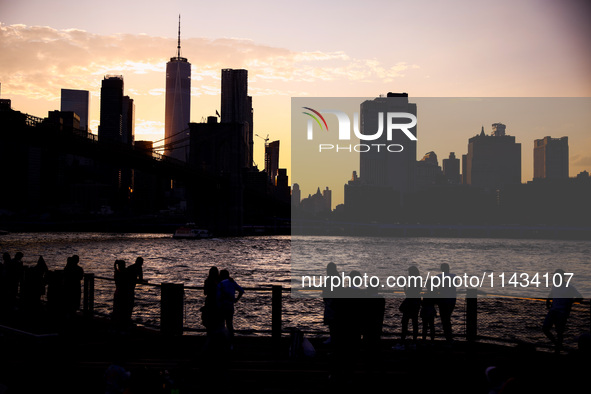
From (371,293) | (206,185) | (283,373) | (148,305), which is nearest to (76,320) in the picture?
(283,373)

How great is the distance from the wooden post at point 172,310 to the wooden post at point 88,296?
8.60 feet

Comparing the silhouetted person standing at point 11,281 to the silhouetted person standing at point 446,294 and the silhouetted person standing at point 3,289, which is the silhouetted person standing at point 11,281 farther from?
the silhouetted person standing at point 446,294

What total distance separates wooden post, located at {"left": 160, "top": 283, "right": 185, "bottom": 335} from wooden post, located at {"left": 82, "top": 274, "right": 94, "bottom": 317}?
2.62 meters

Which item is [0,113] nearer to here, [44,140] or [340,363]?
[44,140]

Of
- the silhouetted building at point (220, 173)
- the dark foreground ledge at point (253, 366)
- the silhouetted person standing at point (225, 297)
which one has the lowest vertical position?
the dark foreground ledge at point (253, 366)

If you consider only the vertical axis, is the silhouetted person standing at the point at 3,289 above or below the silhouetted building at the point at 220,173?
below

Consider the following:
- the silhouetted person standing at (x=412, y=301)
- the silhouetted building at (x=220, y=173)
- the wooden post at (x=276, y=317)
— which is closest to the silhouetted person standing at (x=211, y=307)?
the wooden post at (x=276, y=317)

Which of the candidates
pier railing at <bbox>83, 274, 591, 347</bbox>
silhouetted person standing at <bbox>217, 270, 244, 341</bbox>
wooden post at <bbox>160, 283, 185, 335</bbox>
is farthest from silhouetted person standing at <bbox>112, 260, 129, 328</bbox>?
silhouetted person standing at <bbox>217, 270, 244, 341</bbox>

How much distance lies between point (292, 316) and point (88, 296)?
1008 centimetres

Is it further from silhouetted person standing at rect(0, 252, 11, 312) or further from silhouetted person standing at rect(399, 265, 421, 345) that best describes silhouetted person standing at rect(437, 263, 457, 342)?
silhouetted person standing at rect(0, 252, 11, 312)

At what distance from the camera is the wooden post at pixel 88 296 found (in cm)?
1274

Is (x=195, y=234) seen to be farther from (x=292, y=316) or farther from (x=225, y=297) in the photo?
(x=225, y=297)

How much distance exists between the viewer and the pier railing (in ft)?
35.8

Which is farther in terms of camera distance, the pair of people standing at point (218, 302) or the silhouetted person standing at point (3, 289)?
the silhouetted person standing at point (3, 289)
